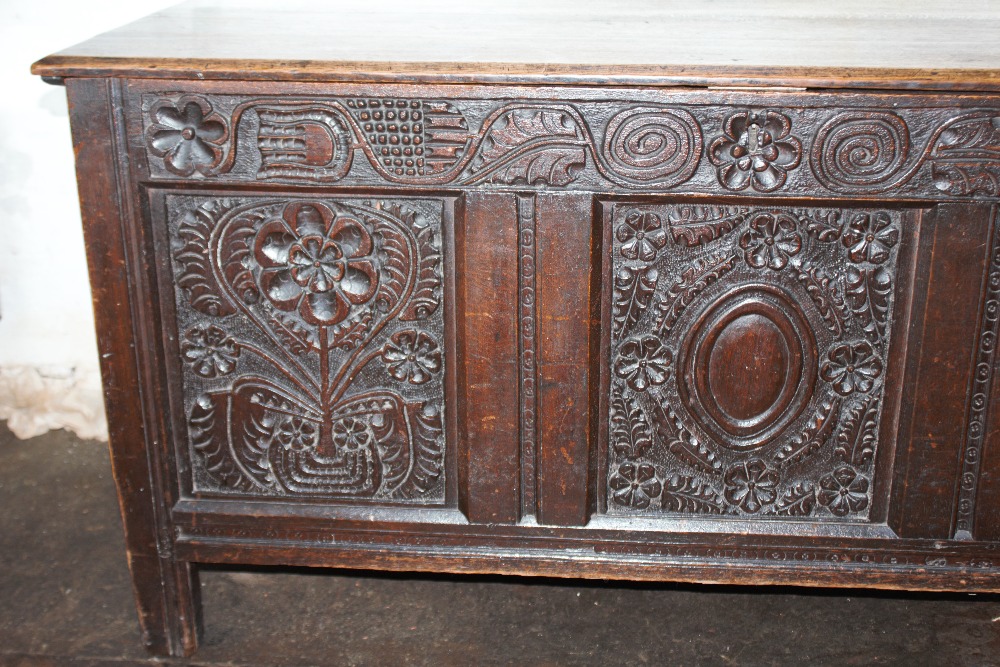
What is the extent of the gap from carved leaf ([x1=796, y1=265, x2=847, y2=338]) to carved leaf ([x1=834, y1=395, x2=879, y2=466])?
13 cm

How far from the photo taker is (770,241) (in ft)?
5.16

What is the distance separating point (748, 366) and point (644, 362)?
0.16 metres

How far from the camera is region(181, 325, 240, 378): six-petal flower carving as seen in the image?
5.51 ft

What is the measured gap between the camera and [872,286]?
5.20 feet

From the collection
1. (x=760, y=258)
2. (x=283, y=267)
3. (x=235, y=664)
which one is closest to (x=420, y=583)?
(x=235, y=664)

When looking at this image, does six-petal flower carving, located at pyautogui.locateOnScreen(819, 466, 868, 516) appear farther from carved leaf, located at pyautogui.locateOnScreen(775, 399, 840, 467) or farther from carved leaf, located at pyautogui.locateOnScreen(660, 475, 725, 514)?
carved leaf, located at pyautogui.locateOnScreen(660, 475, 725, 514)

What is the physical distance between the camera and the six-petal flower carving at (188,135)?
1.54 metres

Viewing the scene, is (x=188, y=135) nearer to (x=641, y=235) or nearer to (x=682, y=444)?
(x=641, y=235)

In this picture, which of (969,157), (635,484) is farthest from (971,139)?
(635,484)

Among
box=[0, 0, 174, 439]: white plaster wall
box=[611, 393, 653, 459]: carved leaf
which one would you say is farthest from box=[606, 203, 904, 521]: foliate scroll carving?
box=[0, 0, 174, 439]: white plaster wall

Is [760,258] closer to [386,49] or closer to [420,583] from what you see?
[386,49]

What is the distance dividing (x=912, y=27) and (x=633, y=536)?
981 mm

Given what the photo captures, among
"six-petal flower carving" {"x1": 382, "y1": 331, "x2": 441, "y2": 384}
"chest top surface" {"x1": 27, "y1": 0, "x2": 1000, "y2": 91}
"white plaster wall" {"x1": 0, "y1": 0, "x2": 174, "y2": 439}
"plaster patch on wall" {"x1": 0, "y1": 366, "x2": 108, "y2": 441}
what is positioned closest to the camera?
"chest top surface" {"x1": 27, "y1": 0, "x2": 1000, "y2": 91}

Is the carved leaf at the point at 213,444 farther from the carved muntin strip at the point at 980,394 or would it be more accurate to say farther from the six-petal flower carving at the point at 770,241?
the carved muntin strip at the point at 980,394
